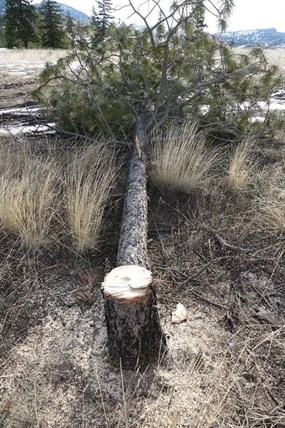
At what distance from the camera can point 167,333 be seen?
2.10 metres

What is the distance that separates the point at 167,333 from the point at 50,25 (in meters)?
31.4

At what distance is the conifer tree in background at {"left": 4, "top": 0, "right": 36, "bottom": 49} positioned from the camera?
94.4 ft

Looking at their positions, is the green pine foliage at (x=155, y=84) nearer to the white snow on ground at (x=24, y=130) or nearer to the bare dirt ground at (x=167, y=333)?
the white snow on ground at (x=24, y=130)

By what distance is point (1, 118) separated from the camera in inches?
227

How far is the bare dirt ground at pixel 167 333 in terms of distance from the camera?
169cm

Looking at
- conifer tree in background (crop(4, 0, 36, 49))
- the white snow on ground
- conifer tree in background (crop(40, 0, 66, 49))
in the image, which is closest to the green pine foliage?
the white snow on ground

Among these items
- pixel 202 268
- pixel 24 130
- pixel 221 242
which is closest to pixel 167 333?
pixel 202 268

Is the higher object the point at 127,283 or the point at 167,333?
the point at 127,283

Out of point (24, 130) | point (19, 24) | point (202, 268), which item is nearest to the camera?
point (202, 268)

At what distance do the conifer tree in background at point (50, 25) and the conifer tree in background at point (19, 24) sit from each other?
109cm

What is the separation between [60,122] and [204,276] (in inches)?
121

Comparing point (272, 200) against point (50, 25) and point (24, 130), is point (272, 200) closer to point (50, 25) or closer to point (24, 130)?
point (24, 130)

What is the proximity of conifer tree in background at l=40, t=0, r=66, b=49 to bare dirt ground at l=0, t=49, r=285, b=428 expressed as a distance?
29.0m

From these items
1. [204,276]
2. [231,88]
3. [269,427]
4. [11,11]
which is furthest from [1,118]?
[11,11]
